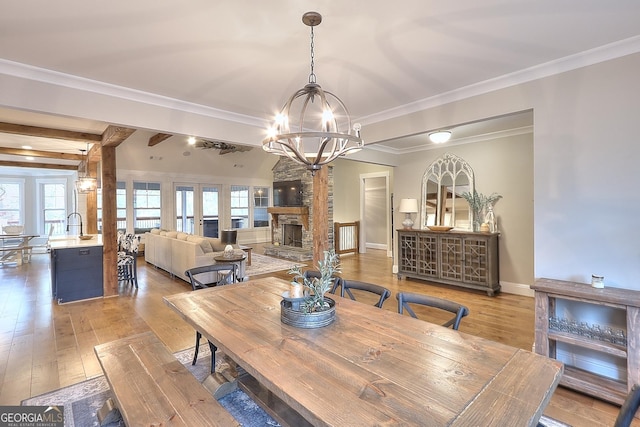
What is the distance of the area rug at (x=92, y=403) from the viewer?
2.00 m

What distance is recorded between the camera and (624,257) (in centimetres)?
228

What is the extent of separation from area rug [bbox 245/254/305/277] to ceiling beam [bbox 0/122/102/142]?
142 inches

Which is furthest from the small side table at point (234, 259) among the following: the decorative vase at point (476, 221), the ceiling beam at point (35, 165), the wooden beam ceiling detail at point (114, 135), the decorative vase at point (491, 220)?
the ceiling beam at point (35, 165)

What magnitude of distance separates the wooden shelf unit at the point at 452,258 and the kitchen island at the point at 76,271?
503 cm

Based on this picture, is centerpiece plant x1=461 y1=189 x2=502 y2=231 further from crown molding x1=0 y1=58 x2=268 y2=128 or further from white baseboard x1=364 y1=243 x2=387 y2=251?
white baseboard x1=364 y1=243 x2=387 y2=251

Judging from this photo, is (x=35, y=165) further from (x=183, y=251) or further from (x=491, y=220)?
(x=491, y=220)

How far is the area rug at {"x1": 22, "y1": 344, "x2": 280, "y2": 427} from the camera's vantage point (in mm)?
1997

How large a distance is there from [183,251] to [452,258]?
4.64m

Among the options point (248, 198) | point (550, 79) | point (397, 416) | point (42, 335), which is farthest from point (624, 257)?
point (248, 198)

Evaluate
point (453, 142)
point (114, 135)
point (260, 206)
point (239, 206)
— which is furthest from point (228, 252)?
point (260, 206)

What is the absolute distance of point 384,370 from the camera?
49.0 inches

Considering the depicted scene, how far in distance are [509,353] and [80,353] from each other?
11.6ft

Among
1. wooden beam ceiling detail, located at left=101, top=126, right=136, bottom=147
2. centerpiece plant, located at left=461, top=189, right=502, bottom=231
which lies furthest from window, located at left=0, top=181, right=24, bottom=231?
centerpiece plant, located at left=461, top=189, right=502, bottom=231

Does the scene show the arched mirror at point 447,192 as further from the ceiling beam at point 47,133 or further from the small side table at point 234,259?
the ceiling beam at point 47,133
